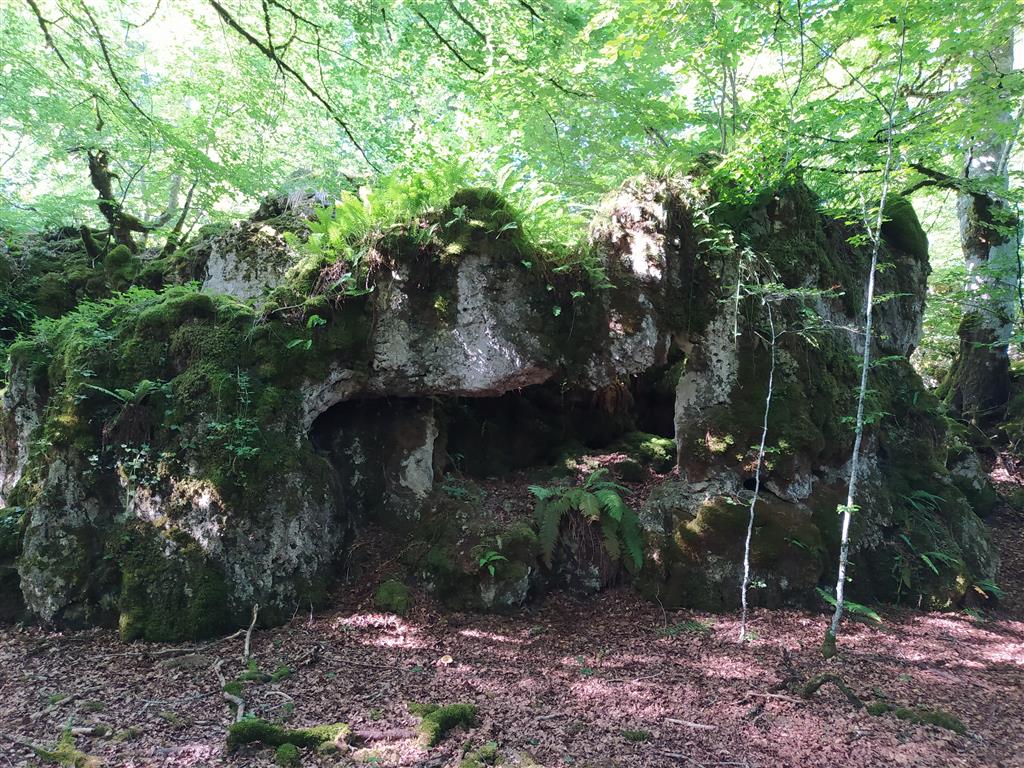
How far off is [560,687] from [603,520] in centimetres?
212

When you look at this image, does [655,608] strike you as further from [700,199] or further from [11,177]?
[11,177]

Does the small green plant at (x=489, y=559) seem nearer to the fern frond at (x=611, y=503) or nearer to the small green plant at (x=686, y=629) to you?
the fern frond at (x=611, y=503)

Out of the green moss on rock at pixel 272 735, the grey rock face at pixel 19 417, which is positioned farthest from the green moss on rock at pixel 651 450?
the grey rock face at pixel 19 417

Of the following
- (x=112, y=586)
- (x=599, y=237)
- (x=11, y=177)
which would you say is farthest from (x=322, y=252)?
(x=11, y=177)

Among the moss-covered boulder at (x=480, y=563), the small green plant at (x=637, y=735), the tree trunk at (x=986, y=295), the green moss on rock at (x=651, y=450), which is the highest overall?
the tree trunk at (x=986, y=295)

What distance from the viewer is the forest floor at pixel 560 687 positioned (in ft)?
11.3

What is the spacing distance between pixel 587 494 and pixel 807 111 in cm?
519

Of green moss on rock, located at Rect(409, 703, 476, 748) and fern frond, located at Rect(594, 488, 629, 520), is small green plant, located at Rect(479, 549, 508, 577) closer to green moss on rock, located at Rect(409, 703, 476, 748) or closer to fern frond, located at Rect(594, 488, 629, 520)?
fern frond, located at Rect(594, 488, 629, 520)

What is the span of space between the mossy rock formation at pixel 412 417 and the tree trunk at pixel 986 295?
416 cm

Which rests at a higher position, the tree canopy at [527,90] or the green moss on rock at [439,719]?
the tree canopy at [527,90]

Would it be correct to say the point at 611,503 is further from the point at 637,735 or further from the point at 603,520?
the point at 637,735

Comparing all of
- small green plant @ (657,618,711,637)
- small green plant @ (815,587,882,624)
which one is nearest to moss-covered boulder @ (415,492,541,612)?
small green plant @ (657,618,711,637)

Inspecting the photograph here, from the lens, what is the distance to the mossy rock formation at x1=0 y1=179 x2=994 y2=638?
534 cm

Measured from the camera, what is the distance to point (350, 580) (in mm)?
5906
